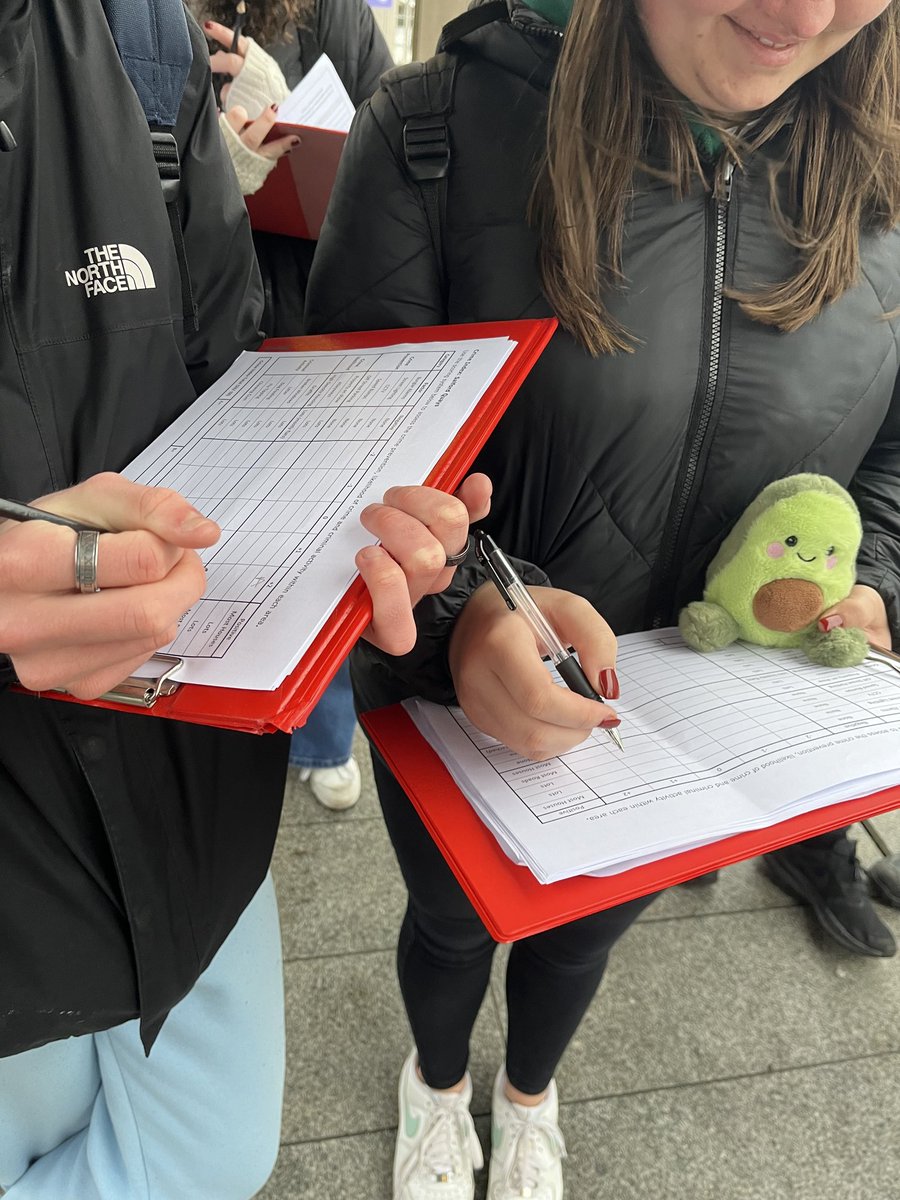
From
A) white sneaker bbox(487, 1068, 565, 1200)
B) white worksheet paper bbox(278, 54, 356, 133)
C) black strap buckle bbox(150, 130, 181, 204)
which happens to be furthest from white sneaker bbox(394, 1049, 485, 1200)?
white worksheet paper bbox(278, 54, 356, 133)

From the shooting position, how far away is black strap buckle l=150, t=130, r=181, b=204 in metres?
0.61

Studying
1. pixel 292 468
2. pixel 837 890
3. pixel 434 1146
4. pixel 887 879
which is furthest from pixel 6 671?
pixel 887 879

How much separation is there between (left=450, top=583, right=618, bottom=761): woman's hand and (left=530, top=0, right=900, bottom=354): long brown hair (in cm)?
27

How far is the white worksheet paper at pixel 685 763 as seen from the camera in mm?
552

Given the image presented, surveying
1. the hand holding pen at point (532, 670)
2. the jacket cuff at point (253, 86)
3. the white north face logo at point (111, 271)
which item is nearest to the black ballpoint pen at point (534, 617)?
the hand holding pen at point (532, 670)

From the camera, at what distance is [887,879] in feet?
5.20

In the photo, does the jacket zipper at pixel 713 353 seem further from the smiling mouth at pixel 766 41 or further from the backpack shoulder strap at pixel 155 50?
the backpack shoulder strap at pixel 155 50

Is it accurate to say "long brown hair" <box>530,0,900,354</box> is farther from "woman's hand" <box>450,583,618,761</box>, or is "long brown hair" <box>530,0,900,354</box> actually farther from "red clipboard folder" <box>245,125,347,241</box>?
"red clipboard folder" <box>245,125,347,241</box>

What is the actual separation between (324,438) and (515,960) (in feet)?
2.56

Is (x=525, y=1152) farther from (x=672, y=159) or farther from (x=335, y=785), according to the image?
(x=672, y=159)

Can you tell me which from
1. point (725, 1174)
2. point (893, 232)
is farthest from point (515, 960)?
point (893, 232)

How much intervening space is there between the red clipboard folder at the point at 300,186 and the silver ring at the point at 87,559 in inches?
35.9

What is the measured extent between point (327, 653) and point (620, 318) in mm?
491

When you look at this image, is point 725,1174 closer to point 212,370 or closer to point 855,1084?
point 855,1084
